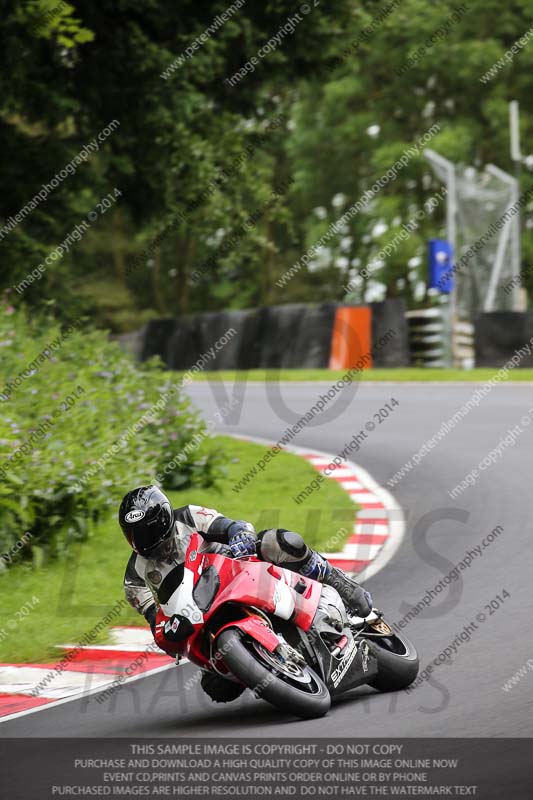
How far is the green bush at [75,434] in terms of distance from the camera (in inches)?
390

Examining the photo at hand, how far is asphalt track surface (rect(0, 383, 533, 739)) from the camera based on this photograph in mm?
6270

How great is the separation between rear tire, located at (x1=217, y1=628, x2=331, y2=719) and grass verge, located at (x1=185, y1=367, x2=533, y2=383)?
57.7 feet

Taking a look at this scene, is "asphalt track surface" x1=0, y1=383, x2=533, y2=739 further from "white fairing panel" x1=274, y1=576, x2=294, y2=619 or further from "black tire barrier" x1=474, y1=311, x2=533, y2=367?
"black tire barrier" x1=474, y1=311, x2=533, y2=367

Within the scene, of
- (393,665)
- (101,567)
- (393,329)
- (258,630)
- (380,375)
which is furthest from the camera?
(393,329)

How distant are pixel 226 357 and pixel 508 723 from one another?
24.4m

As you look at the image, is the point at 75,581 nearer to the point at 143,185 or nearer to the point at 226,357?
the point at 143,185

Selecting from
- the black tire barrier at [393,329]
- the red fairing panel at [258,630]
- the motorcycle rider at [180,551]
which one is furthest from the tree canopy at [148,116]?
the red fairing panel at [258,630]

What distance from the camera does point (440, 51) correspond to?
42906 mm

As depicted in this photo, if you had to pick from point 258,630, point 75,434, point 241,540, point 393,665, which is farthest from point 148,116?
point 258,630

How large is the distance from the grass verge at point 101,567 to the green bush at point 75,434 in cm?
22

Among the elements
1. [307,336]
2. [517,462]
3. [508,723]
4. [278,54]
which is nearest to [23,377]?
[517,462]

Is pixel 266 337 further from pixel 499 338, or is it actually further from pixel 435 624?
pixel 435 624

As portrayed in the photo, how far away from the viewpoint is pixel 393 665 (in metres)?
6.78

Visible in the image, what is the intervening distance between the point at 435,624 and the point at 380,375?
1722 cm
